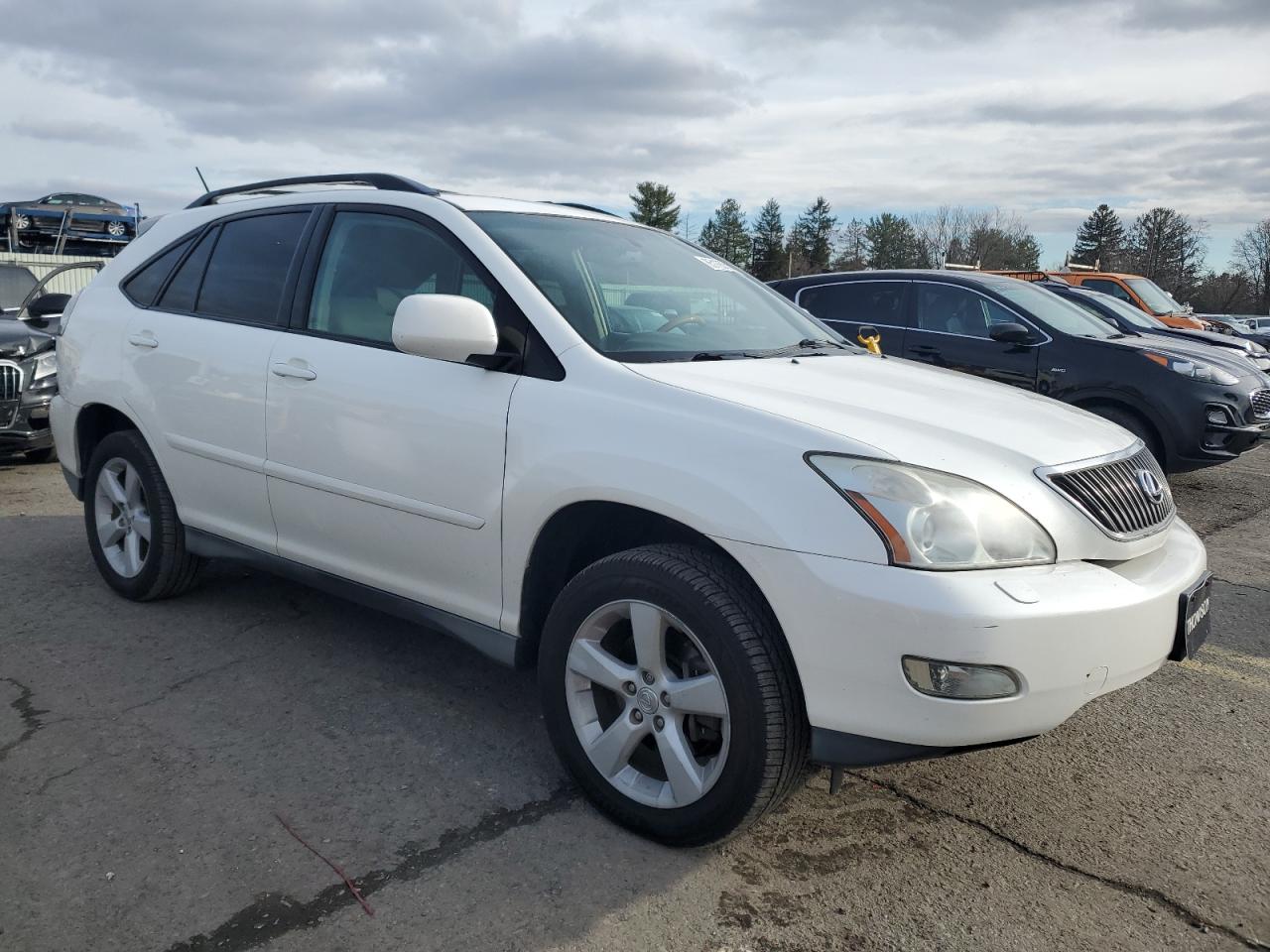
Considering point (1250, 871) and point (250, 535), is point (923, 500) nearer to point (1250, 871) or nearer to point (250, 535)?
point (1250, 871)

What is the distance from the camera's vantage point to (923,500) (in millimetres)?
2334

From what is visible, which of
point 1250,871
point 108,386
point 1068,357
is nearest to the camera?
point 1250,871

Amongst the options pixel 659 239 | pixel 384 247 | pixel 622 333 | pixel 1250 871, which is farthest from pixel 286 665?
pixel 1250 871

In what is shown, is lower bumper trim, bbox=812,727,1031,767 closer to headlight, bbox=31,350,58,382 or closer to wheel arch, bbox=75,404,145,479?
wheel arch, bbox=75,404,145,479

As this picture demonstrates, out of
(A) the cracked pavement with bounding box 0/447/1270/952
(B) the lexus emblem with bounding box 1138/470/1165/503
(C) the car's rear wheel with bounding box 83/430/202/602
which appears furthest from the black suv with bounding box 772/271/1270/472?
(C) the car's rear wheel with bounding box 83/430/202/602

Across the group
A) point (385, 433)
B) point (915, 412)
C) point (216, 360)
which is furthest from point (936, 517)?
point (216, 360)

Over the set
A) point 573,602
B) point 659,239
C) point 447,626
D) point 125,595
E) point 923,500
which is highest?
point 659,239

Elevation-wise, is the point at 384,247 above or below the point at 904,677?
above

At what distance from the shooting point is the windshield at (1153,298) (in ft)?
47.1

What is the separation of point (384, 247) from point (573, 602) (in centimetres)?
158

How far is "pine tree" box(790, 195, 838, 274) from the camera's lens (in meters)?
94.9

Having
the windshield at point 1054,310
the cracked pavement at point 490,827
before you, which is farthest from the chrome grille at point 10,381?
the windshield at point 1054,310

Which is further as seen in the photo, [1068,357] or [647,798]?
[1068,357]

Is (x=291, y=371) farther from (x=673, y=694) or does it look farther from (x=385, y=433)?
(x=673, y=694)
